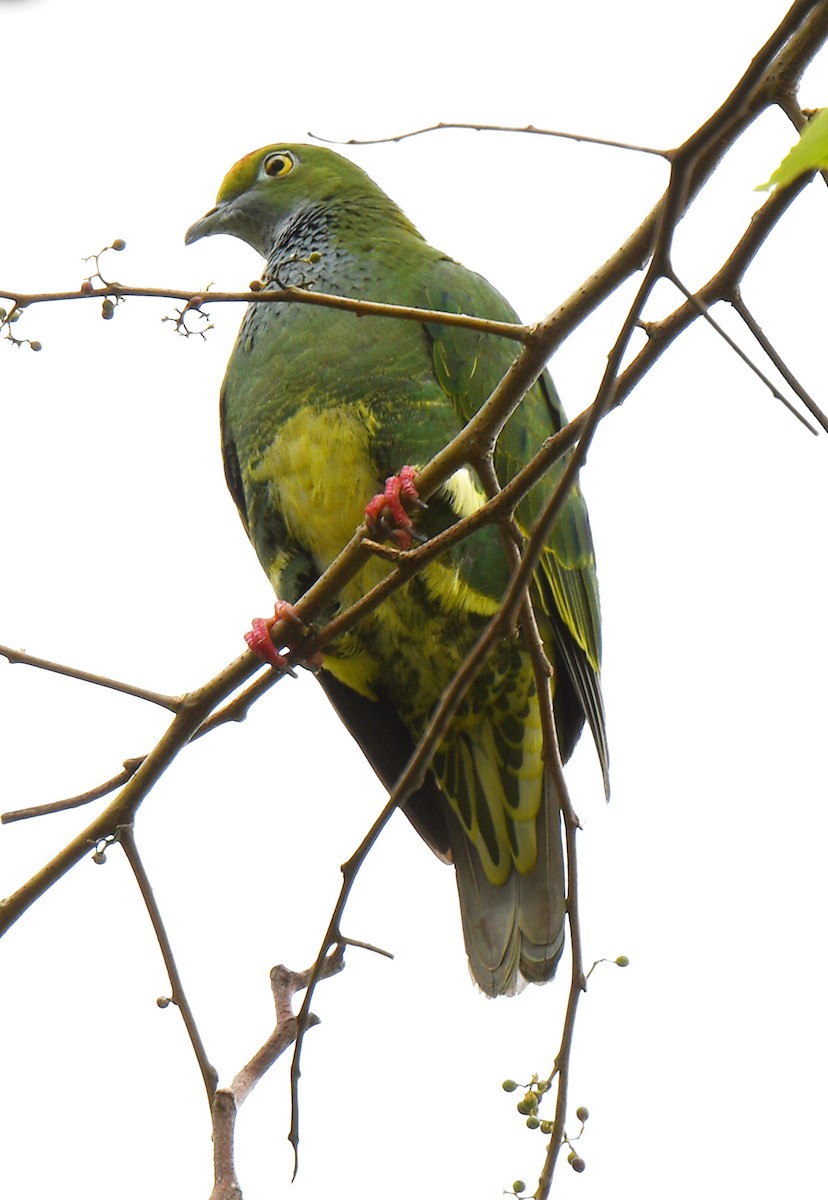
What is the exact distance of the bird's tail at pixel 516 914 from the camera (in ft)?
11.6

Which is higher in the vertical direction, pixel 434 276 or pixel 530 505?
pixel 434 276

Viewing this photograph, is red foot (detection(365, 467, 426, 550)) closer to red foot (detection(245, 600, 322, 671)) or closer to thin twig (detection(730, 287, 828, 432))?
red foot (detection(245, 600, 322, 671))

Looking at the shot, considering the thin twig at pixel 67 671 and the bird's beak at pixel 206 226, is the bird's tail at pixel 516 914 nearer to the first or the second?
the thin twig at pixel 67 671

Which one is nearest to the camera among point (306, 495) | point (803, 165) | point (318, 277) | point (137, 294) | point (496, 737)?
point (803, 165)

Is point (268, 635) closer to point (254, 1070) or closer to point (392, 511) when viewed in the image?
point (392, 511)

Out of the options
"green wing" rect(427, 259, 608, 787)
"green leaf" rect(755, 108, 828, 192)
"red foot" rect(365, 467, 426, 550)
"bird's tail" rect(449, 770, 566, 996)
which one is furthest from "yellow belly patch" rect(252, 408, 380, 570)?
"green leaf" rect(755, 108, 828, 192)

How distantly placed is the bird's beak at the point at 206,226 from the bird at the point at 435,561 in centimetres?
79

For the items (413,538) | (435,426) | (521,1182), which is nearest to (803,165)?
(521,1182)

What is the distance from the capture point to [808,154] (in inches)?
55.4

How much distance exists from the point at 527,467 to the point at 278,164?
2.90m

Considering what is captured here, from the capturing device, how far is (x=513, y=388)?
7.09 feet

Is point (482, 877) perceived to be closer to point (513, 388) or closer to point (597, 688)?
point (597, 688)

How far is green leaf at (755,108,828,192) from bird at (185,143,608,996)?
5.93 feet

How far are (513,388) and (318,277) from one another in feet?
6.23
